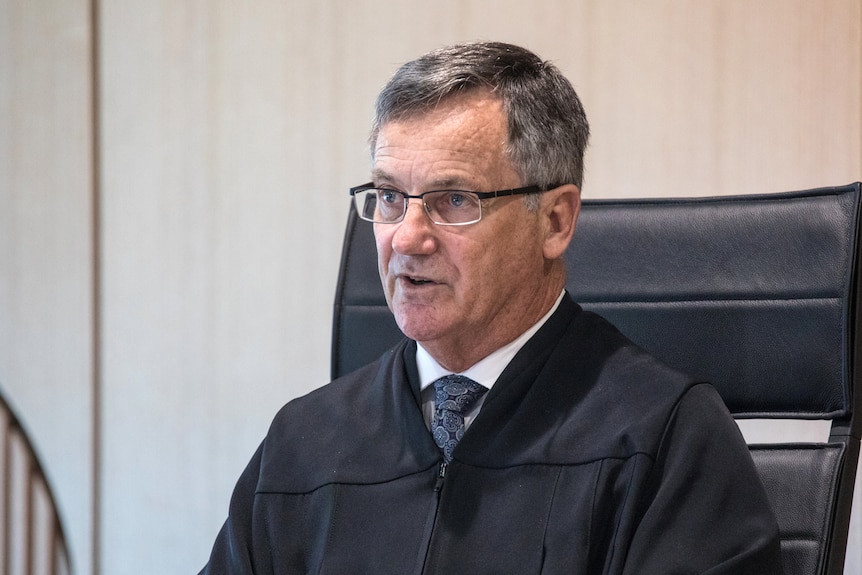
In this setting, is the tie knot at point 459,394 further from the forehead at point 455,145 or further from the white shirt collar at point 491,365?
the forehead at point 455,145

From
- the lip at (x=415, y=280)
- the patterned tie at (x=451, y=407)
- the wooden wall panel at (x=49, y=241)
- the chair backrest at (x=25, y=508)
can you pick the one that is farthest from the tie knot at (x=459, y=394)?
the chair backrest at (x=25, y=508)

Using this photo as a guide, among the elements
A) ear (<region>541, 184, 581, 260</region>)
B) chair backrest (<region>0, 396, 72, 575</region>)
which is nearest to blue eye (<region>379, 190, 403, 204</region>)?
ear (<region>541, 184, 581, 260</region>)

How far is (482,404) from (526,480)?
0.14 meters

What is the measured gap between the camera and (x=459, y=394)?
155cm

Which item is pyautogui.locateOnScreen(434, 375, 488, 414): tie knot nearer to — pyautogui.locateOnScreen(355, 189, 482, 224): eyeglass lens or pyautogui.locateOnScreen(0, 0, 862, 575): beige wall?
pyautogui.locateOnScreen(355, 189, 482, 224): eyeglass lens

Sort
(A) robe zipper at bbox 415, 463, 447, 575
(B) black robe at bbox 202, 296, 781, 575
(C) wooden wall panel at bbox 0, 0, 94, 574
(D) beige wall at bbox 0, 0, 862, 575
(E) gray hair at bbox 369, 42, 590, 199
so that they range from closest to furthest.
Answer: (B) black robe at bbox 202, 296, 781, 575 → (A) robe zipper at bbox 415, 463, 447, 575 → (E) gray hair at bbox 369, 42, 590, 199 → (D) beige wall at bbox 0, 0, 862, 575 → (C) wooden wall panel at bbox 0, 0, 94, 574

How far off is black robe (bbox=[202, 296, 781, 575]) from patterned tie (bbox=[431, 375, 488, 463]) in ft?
0.06

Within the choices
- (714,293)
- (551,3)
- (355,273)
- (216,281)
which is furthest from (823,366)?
(216,281)

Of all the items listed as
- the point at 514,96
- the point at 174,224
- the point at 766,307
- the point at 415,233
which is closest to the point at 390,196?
the point at 415,233

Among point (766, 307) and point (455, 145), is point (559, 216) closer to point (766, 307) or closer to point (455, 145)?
point (455, 145)

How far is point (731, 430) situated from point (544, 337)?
31 cm

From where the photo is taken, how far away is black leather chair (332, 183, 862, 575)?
146cm

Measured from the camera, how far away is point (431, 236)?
1511mm

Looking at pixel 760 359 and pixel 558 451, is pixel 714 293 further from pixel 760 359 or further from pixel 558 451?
pixel 558 451
